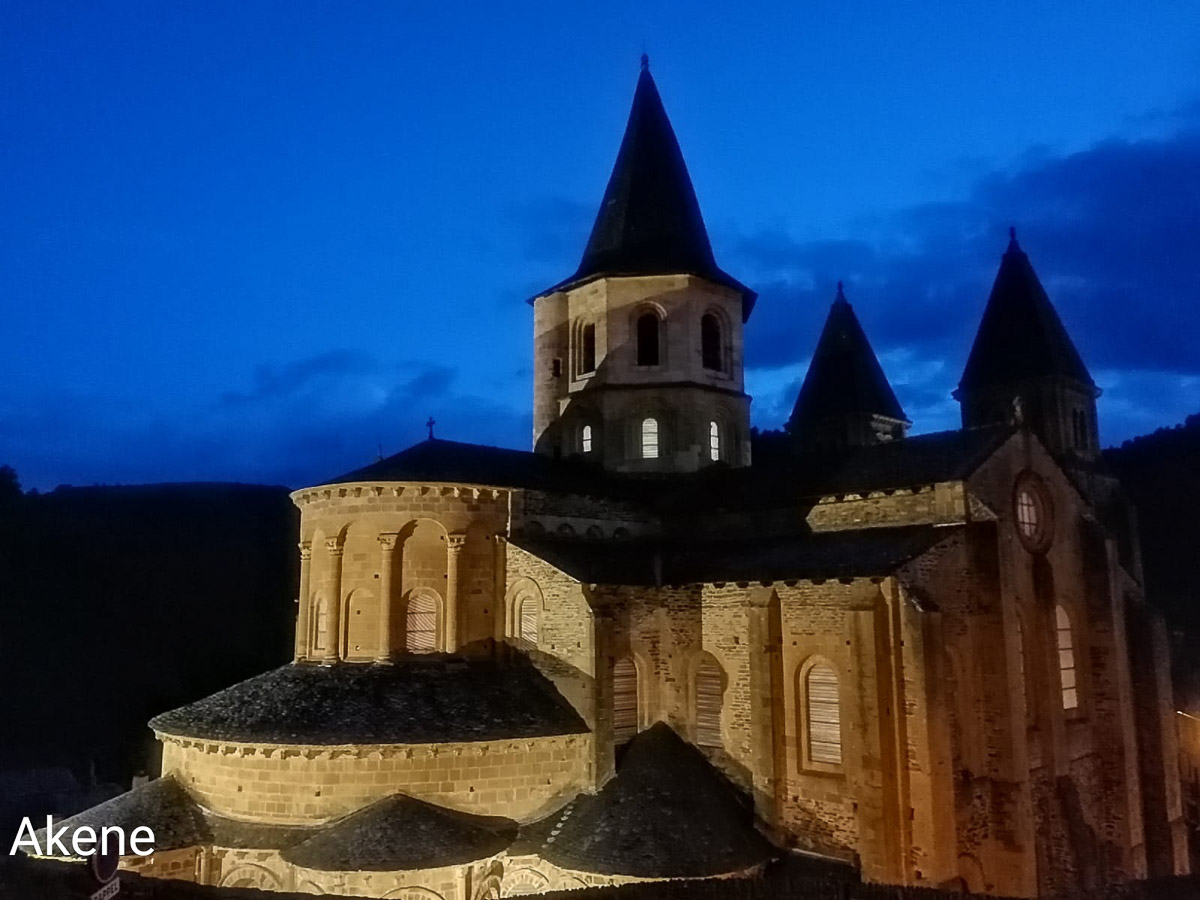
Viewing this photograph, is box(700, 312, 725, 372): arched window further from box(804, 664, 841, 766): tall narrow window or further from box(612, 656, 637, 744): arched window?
box(804, 664, 841, 766): tall narrow window

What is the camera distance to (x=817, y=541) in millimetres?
18844

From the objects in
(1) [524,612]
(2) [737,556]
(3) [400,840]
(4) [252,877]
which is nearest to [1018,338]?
(2) [737,556]

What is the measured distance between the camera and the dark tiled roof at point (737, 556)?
16.7 m

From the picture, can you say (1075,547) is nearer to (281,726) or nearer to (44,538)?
(281,726)

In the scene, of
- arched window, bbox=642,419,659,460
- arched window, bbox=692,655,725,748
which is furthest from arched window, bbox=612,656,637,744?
arched window, bbox=642,419,659,460

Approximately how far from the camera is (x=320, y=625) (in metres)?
20.0

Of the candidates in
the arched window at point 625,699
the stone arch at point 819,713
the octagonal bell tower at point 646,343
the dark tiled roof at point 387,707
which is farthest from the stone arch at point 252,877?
the octagonal bell tower at point 646,343

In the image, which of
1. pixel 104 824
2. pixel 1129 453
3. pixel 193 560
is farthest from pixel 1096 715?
pixel 193 560

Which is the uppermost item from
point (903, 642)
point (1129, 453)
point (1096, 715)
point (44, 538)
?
point (1129, 453)

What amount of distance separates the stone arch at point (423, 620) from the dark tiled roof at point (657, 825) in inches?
183

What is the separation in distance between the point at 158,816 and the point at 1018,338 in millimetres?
33471

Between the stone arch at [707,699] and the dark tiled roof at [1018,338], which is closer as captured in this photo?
the stone arch at [707,699]

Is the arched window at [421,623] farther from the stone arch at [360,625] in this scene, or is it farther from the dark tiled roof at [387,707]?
the stone arch at [360,625]

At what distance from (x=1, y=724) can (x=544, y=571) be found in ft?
137
